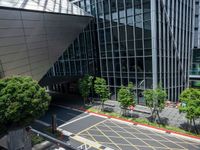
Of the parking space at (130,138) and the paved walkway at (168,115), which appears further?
the paved walkway at (168,115)

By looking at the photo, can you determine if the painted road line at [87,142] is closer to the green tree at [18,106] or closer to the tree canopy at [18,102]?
the tree canopy at [18,102]

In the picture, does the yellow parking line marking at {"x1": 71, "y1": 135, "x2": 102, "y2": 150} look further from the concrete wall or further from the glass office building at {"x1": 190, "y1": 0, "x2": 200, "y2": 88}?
the glass office building at {"x1": 190, "y1": 0, "x2": 200, "y2": 88}

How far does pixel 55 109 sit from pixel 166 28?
2516 centimetres

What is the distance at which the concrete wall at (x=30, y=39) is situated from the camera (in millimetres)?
22828

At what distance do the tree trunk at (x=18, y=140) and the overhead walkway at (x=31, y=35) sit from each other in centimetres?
995

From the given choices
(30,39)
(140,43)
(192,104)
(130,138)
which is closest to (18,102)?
(30,39)

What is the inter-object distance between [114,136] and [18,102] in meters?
13.0


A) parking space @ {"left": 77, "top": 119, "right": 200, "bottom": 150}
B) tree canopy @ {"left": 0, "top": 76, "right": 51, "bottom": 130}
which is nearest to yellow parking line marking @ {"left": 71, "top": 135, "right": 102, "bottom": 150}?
parking space @ {"left": 77, "top": 119, "right": 200, "bottom": 150}

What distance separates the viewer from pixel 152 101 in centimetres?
2664

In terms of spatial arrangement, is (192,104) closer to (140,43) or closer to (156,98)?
(156,98)

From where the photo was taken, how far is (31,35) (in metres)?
25.9

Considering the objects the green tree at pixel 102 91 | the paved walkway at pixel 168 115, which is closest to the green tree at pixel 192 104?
the paved walkway at pixel 168 115

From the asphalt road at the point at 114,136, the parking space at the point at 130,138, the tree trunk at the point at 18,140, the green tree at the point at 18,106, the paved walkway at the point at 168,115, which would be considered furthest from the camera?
the paved walkway at the point at 168,115

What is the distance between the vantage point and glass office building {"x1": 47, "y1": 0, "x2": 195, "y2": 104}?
31516mm
